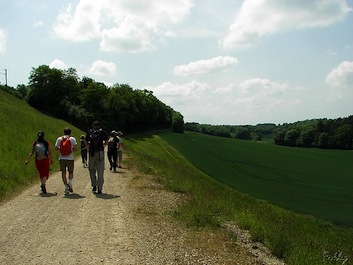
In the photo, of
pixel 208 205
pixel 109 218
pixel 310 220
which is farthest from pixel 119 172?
pixel 310 220

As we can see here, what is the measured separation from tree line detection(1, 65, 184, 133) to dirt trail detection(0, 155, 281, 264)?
67503 mm

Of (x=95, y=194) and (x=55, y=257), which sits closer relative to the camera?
(x=55, y=257)

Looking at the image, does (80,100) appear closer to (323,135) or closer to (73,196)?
(323,135)

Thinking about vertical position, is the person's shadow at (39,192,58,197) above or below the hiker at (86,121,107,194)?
below

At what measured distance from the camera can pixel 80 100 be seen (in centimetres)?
8750

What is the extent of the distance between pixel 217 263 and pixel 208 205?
16.8 feet

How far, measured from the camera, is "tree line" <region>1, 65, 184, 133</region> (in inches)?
3068

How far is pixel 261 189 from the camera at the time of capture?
30828mm

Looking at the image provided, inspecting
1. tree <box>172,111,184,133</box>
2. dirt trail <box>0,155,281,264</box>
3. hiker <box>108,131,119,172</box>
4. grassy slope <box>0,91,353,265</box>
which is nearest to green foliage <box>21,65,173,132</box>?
tree <box>172,111,184,133</box>

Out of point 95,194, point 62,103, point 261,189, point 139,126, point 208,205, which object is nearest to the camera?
point 208,205

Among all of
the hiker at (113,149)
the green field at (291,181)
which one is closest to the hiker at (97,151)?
the hiker at (113,149)

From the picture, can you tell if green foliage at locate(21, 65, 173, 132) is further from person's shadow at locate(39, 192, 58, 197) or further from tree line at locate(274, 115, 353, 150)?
person's shadow at locate(39, 192, 58, 197)

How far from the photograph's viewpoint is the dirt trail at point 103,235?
6.80 metres

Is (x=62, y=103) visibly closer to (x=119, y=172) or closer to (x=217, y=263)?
(x=119, y=172)
